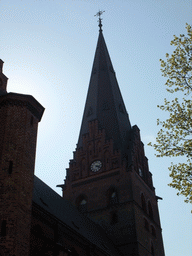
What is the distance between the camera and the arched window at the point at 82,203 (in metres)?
36.6

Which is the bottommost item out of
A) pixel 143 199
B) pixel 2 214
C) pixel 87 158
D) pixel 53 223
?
pixel 2 214

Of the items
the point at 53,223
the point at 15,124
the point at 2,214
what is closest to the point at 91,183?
the point at 53,223

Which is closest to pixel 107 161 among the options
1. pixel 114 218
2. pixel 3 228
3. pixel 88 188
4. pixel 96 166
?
pixel 96 166

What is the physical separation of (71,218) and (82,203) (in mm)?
8016

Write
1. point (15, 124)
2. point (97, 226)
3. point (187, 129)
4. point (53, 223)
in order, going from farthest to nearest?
point (97, 226) → point (53, 223) → point (15, 124) → point (187, 129)

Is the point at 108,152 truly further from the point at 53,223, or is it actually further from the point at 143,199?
the point at 53,223

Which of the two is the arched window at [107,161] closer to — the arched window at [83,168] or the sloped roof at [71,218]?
the arched window at [83,168]

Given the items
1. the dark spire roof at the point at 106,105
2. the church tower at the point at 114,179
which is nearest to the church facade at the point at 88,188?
the church tower at the point at 114,179

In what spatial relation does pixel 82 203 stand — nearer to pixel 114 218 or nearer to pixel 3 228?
pixel 114 218

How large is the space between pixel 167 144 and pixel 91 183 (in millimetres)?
22089

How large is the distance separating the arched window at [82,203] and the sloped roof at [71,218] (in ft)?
9.34

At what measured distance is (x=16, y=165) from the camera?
18.7 m

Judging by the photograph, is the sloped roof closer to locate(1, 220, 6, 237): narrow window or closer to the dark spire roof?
locate(1, 220, 6, 237): narrow window

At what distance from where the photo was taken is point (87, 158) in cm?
3978
